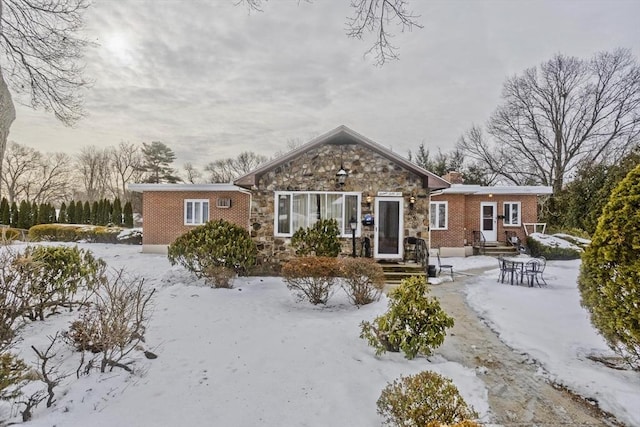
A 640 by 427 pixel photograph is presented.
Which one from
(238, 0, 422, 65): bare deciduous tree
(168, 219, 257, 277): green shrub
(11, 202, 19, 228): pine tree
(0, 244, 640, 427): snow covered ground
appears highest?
(238, 0, 422, 65): bare deciduous tree

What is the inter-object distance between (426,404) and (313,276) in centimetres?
393

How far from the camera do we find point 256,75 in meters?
13.0

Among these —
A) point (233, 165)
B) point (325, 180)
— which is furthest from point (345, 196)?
point (233, 165)

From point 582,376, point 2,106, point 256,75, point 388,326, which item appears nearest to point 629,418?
point 582,376

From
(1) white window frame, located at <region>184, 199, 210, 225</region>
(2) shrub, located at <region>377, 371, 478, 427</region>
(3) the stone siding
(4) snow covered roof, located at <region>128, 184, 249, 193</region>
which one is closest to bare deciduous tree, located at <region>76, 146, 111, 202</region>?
(4) snow covered roof, located at <region>128, 184, 249, 193</region>

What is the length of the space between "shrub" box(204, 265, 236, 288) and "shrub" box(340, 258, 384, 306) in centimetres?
277

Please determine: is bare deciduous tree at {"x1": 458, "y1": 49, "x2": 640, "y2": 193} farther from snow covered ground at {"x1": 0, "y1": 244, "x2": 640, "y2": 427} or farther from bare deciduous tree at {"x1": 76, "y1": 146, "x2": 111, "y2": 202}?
bare deciduous tree at {"x1": 76, "y1": 146, "x2": 111, "y2": 202}

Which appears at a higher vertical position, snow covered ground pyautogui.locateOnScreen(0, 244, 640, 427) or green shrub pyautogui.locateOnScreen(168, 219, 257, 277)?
green shrub pyautogui.locateOnScreen(168, 219, 257, 277)

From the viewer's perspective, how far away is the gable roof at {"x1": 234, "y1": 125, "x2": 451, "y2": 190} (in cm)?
974

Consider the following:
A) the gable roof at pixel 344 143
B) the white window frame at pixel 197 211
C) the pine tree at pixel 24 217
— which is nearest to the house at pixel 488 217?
the gable roof at pixel 344 143

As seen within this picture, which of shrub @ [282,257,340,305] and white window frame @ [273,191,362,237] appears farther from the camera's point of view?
white window frame @ [273,191,362,237]

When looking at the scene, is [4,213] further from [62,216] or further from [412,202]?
[412,202]

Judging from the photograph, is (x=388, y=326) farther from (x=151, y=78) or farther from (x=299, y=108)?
(x=299, y=108)

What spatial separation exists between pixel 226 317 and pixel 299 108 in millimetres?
15133
